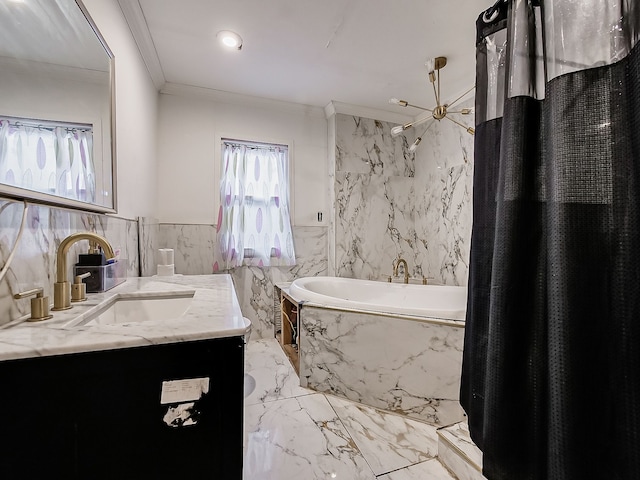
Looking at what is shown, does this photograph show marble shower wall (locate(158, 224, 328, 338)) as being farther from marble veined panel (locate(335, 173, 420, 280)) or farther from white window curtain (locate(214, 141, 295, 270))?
marble veined panel (locate(335, 173, 420, 280))

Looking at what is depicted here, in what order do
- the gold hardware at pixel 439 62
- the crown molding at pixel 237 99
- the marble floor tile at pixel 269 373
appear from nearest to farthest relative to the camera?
the marble floor tile at pixel 269 373, the gold hardware at pixel 439 62, the crown molding at pixel 237 99

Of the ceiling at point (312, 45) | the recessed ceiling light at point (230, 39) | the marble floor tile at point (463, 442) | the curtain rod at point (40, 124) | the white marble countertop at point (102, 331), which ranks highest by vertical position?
the ceiling at point (312, 45)

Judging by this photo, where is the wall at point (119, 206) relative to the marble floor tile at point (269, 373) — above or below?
above

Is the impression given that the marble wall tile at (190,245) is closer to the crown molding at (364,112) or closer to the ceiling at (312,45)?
the ceiling at (312,45)

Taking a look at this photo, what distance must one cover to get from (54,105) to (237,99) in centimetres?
207

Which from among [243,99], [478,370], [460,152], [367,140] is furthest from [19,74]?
Answer: [460,152]

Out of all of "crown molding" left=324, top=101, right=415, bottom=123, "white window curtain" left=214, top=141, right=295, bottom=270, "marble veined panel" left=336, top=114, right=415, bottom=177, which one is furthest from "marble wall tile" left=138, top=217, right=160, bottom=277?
"crown molding" left=324, top=101, right=415, bottom=123

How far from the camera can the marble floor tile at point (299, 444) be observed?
125cm

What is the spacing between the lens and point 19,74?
78cm

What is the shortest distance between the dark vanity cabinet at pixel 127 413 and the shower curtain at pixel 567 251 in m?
0.72

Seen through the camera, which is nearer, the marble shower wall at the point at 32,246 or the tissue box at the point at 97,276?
the marble shower wall at the point at 32,246

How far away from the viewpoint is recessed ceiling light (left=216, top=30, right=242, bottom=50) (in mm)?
1915

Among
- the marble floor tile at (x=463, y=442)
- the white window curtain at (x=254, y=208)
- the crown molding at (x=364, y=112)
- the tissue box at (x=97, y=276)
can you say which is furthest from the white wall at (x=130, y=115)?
the marble floor tile at (x=463, y=442)

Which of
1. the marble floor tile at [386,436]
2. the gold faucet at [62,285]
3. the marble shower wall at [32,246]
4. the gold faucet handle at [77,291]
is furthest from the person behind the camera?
the marble floor tile at [386,436]
